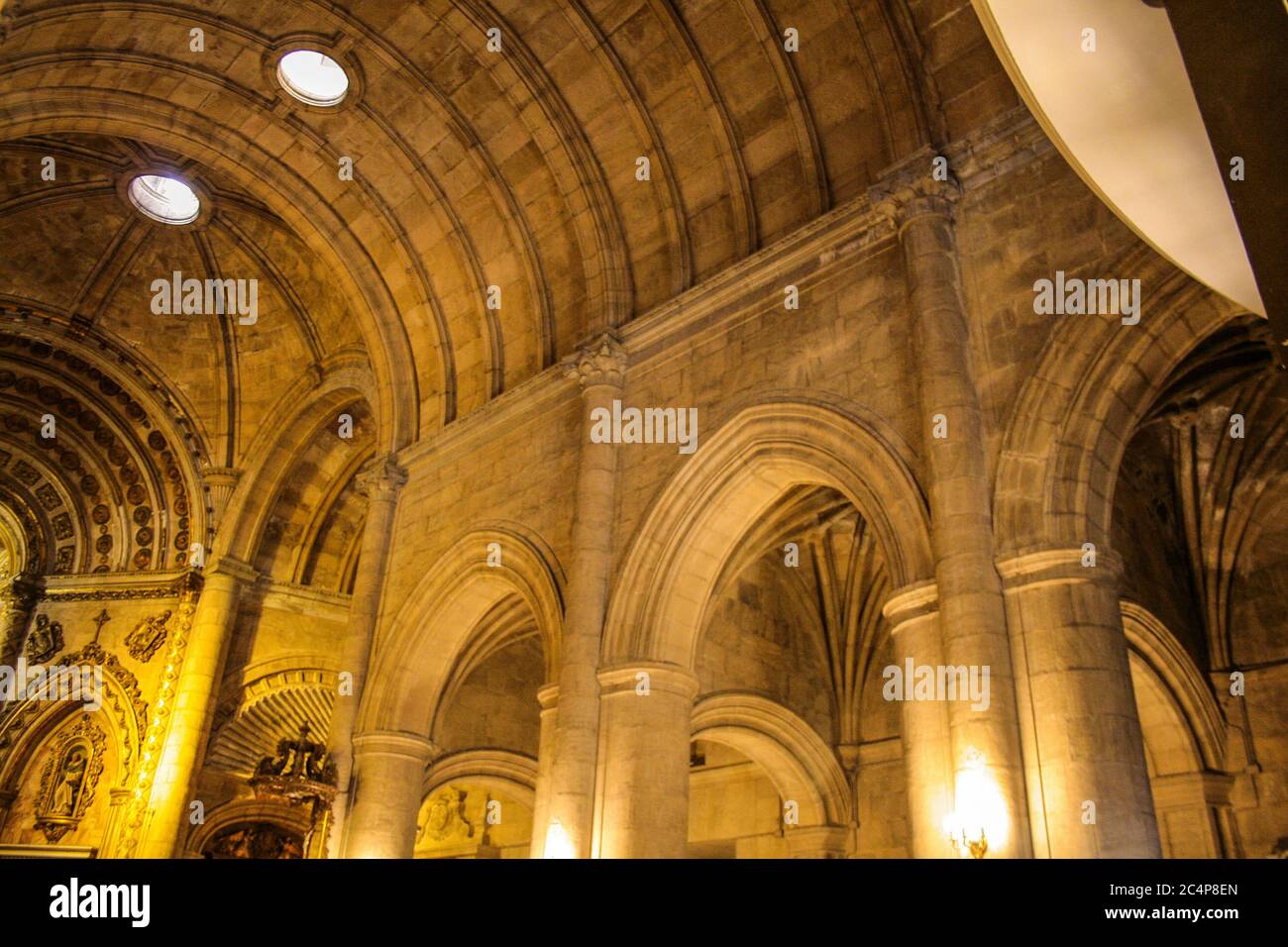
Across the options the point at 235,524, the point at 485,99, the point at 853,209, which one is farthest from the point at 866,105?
Answer: the point at 235,524

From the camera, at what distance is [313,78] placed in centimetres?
1238

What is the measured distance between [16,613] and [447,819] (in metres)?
8.26

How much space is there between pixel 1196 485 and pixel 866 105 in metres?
6.13

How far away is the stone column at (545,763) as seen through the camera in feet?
28.7

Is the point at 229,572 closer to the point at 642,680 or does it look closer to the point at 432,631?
the point at 432,631

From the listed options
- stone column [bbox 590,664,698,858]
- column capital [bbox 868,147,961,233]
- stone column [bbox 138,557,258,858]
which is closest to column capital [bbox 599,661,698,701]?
stone column [bbox 590,664,698,858]

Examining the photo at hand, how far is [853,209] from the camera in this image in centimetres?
884

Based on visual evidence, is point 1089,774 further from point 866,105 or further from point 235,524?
point 235,524

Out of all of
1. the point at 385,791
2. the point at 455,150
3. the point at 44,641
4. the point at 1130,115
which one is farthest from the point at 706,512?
A: the point at 44,641

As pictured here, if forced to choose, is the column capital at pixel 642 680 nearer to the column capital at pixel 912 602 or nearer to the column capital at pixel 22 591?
the column capital at pixel 912 602

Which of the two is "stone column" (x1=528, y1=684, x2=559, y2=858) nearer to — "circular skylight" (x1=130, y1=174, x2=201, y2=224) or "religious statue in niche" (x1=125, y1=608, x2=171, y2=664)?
"religious statue in niche" (x1=125, y1=608, x2=171, y2=664)

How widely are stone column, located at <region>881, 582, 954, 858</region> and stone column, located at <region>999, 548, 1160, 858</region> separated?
19.3 inches

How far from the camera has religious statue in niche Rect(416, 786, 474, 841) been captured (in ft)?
51.2

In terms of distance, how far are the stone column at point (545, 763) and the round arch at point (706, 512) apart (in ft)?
2.79
